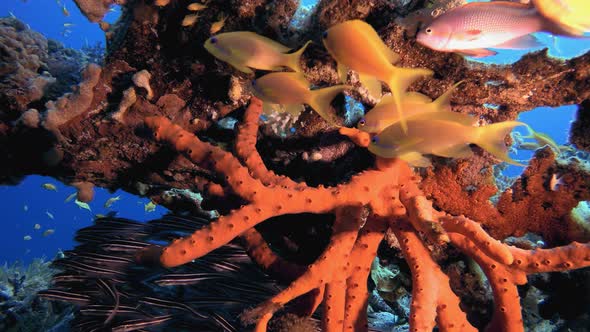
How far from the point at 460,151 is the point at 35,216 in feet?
351

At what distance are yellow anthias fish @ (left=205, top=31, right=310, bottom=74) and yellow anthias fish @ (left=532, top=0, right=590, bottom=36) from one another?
1330 mm

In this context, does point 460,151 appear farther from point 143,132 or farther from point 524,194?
point 143,132

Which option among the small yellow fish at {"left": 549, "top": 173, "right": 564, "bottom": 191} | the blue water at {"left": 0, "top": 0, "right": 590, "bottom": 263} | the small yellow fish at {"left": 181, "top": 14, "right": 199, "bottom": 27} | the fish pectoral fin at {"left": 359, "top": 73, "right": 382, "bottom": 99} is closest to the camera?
the fish pectoral fin at {"left": 359, "top": 73, "right": 382, "bottom": 99}

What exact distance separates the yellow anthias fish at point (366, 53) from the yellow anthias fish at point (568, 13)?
1.91 ft

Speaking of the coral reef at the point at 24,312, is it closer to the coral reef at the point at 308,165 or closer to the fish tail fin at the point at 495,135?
the coral reef at the point at 308,165

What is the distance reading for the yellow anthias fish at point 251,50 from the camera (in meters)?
2.34

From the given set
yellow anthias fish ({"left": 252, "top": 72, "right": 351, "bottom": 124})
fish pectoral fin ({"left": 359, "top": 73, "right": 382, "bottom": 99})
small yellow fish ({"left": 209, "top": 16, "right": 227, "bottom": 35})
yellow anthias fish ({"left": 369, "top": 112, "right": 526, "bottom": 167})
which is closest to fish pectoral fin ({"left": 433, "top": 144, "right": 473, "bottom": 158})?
yellow anthias fish ({"left": 369, "top": 112, "right": 526, "bottom": 167})

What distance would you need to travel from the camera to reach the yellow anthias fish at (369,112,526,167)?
2.05 metres

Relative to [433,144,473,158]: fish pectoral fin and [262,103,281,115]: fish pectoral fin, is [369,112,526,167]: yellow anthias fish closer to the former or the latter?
[433,144,473,158]: fish pectoral fin

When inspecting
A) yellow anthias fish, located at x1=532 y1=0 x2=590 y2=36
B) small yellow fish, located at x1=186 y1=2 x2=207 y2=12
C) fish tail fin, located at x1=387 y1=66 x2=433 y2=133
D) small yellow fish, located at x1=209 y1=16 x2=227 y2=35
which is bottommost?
A: fish tail fin, located at x1=387 y1=66 x2=433 y2=133

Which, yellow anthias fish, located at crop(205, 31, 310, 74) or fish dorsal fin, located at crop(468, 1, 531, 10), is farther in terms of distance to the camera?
yellow anthias fish, located at crop(205, 31, 310, 74)

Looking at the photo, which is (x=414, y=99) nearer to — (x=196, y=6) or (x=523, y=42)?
(x=523, y=42)

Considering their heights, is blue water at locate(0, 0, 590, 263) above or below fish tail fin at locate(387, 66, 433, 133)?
below

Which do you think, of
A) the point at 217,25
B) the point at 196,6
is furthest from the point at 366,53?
the point at 196,6
